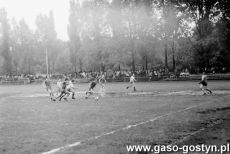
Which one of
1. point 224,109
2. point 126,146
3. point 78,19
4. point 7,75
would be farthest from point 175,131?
point 7,75

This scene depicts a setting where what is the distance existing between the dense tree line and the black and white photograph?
17 centimetres

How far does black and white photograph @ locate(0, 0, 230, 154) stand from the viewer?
32.5ft

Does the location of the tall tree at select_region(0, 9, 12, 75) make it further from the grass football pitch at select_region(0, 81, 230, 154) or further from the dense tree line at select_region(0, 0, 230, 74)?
the grass football pitch at select_region(0, 81, 230, 154)

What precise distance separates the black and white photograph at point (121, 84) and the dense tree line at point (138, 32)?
0.17 m

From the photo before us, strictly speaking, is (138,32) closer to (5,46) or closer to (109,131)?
(5,46)

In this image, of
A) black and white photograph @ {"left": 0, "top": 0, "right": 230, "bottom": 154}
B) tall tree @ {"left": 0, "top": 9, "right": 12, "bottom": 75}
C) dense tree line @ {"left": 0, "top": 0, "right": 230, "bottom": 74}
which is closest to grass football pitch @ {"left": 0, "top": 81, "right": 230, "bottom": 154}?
black and white photograph @ {"left": 0, "top": 0, "right": 230, "bottom": 154}

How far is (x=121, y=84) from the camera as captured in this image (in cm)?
4722

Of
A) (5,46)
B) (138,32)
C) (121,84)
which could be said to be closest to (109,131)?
(121,84)

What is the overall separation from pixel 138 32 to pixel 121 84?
42.8 feet

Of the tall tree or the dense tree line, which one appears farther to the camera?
the tall tree

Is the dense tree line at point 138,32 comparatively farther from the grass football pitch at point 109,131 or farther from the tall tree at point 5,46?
the grass football pitch at point 109,131

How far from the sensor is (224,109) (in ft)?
52.5

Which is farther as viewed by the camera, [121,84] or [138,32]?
[138,32]

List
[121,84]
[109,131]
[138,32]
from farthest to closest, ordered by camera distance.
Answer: [138,32] < [121,84] < [109,131]
